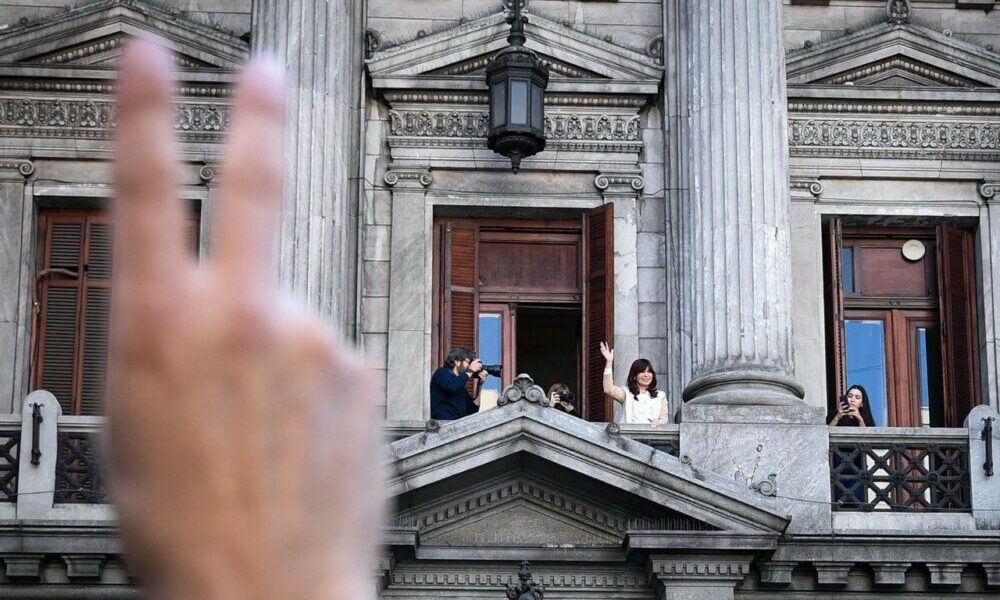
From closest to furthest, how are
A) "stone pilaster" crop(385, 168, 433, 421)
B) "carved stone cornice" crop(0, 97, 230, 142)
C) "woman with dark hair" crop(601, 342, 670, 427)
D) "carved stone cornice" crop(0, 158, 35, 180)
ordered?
"woman with dark hair" crop(601, 342, 670, 427) < "stone pilaster" crop(385, 168, 433, 421) < "carved stone cornice" crop(0, 158, 35, 180) < "carved stone cornice" crop(0, 97, 230, 142)

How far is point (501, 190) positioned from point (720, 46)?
8.86ft

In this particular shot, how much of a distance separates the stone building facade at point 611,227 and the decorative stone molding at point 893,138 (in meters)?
0.03

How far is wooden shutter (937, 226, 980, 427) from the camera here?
67.5ft

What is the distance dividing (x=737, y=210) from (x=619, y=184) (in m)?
1.85

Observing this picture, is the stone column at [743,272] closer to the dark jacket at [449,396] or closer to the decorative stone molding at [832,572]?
the decorative stone molding at [832,572]

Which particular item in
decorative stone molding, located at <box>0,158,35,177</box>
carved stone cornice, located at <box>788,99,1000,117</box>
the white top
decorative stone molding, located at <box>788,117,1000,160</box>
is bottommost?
the white top

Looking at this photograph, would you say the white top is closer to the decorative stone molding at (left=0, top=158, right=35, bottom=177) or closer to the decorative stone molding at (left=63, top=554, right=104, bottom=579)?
the decorative stone molding at (left=63, top=554, right=104, bottom=579)

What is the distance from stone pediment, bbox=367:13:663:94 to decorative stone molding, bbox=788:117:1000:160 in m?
1.73

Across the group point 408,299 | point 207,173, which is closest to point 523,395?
point 408,299

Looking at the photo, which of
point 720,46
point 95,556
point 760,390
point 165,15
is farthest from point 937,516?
point 165,15

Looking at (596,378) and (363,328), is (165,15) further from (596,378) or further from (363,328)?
(596,378)

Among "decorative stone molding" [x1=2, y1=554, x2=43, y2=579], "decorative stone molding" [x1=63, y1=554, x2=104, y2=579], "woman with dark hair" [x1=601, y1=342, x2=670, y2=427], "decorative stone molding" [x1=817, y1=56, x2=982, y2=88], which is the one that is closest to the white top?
"woman with dark hair" [x1=601, y1=342, x2=670, y2=427]

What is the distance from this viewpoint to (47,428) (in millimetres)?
18094

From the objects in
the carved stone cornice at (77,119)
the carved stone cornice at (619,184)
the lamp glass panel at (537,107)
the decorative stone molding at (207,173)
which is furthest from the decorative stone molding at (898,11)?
the decorative stone molding at (207,173)
